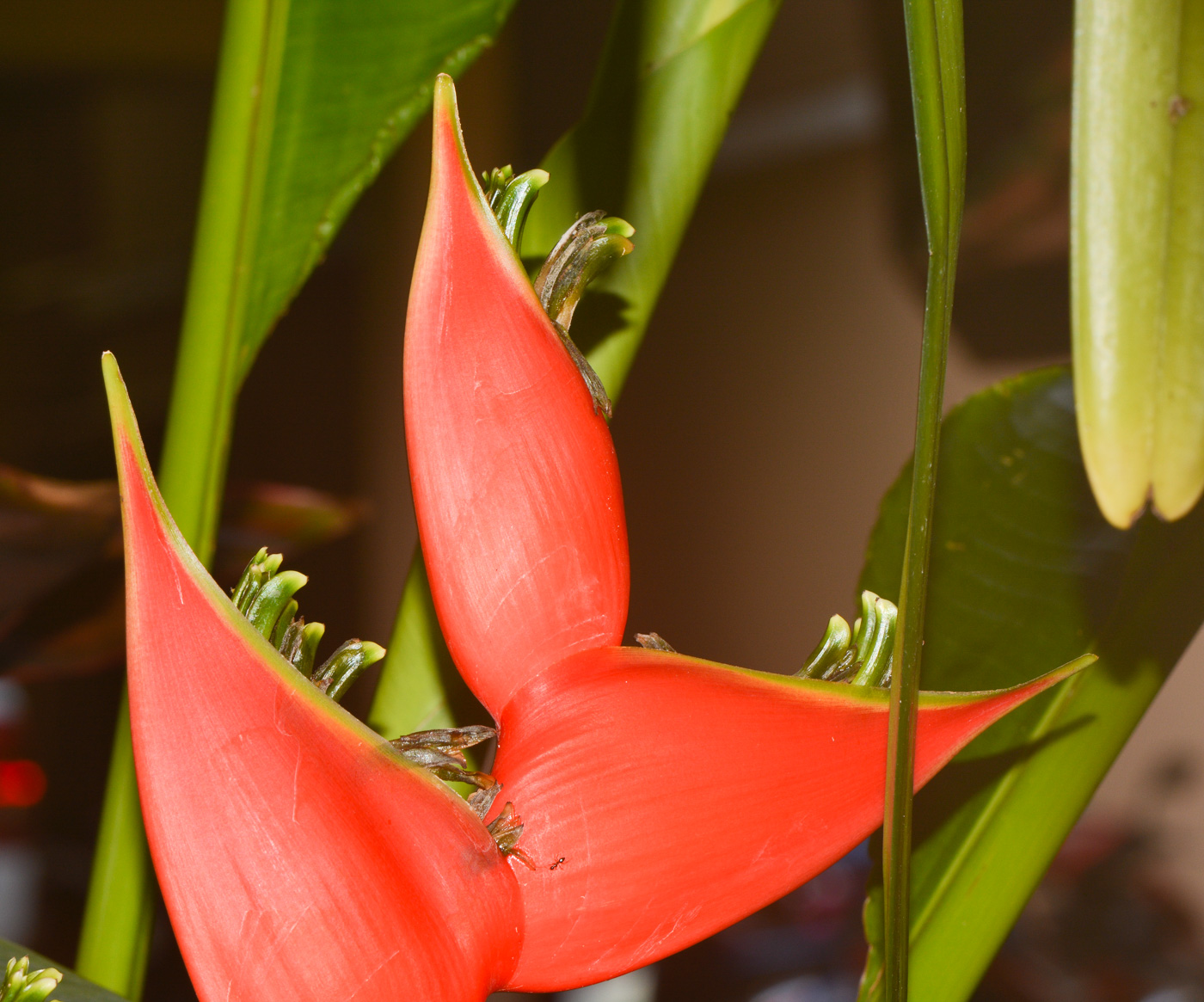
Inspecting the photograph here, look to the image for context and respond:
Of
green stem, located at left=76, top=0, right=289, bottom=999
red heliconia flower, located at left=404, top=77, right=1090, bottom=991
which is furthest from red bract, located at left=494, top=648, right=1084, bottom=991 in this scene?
green stem, located at left=76, top=0, right=289, bottom=999

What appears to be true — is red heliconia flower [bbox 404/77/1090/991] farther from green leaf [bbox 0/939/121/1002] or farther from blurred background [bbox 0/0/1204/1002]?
blurred background [bbox 0/0/1204/1002]

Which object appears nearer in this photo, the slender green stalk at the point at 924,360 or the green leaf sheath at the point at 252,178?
the slender green stalk at the point at 924,360

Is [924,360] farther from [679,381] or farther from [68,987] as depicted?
[679,381]

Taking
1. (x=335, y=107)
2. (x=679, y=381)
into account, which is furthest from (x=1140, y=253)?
(x=679, y=381)

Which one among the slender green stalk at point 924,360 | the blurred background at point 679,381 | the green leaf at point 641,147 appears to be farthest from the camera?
the blurred background at point 679,381

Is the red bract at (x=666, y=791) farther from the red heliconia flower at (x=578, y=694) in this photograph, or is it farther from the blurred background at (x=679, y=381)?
the blurred background at (x=679, y=381)

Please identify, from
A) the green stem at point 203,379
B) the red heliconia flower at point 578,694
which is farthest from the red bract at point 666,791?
the green stem at point 203,379

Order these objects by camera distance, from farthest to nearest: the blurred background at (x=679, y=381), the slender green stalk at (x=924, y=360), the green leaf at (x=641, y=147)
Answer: the blurred background at (x=679, y=381), the green leaf at (x=641, y=147), the slender green stalk at (x=924, y=360)
